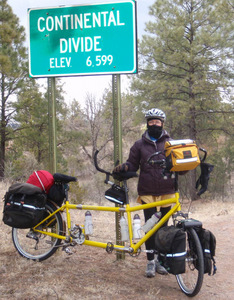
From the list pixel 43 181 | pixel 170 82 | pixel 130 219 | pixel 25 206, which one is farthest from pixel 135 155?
pixel 170 82

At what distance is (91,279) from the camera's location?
147 inches

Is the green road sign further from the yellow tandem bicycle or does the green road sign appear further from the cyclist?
the yellow tandem bicycle

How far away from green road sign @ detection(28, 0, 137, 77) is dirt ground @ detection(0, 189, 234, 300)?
6.69 ft

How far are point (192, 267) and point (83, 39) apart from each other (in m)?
2.85

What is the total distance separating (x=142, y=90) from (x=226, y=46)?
4.43 metres

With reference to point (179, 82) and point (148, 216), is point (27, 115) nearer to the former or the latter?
point (179, 82)

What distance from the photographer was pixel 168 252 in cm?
324

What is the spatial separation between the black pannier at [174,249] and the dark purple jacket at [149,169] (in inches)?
27.6

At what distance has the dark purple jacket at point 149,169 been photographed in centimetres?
392

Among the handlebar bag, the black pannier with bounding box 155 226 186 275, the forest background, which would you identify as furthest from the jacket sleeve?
the forest background

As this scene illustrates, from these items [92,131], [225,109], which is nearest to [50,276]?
[225,109]

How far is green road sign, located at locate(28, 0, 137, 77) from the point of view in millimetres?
4230

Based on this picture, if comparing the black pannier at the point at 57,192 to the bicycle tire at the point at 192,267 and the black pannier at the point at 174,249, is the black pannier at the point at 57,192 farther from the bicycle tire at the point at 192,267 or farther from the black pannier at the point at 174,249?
the bicycle tire at the point at 192,267

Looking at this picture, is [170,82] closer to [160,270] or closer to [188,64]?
[188,64]
